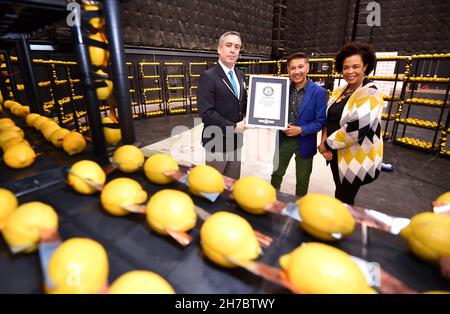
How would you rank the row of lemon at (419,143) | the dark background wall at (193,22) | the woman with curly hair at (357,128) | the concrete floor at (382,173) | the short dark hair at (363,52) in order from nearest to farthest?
the woman with curly hair at (357,128) < the short dark hair at (363,52) < the concrete floor at (382,173) < the row of lemon at (419,143) < the dark background wall at (193,22)

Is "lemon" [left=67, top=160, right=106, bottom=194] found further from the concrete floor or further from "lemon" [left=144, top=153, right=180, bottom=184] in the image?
the concrete floor

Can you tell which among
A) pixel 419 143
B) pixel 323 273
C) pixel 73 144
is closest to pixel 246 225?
pixel 323 273

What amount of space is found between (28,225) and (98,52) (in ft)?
2.14

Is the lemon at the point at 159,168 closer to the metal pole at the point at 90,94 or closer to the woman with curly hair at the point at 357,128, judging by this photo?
the metal pole at the point at 90,94

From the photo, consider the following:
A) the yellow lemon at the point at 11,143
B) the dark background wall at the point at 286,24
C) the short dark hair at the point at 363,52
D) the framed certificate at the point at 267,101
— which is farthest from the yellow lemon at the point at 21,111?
the dark background wall at the point at 286,24

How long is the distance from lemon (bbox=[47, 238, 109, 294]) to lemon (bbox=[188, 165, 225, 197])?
31cm

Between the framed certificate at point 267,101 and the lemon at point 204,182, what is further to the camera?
the framed certificate at point 267,101

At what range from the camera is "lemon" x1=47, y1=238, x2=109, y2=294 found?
392mm

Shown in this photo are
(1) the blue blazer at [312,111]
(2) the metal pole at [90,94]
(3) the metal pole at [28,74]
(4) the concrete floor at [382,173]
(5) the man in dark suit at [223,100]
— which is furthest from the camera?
(4) the concrete floor at [382,173]

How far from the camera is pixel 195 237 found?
56 cm

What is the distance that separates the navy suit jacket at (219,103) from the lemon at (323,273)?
63.4 inches

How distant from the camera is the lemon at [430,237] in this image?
474 mm
